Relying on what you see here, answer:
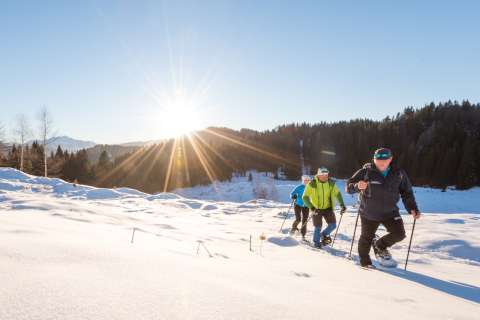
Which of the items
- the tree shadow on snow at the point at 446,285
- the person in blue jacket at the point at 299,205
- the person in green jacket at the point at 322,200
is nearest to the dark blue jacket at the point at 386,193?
the tree shadow on snow at the point at 446,285

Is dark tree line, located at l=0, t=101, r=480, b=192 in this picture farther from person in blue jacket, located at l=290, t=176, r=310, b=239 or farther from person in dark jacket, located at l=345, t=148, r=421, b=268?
person in dark jacket, located at l=345, t=148, r=421, b=268

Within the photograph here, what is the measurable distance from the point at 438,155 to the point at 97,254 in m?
74.4

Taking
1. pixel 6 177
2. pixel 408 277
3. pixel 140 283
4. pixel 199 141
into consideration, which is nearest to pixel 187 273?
pixel 140 283

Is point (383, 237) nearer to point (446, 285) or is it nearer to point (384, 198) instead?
point (384, 198)

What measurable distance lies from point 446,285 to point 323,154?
83.5 metres

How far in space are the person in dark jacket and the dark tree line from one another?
6115 centimetres

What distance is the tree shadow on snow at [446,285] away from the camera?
3.43 m

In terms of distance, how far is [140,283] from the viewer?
6.15 ft

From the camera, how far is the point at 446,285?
152 inches

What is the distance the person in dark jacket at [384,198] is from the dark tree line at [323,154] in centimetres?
6115

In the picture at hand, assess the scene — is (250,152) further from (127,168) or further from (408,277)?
(408,277)

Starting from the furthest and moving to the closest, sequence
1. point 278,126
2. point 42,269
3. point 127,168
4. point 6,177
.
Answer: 1. point 278,126
2. point 127,168
3. point 6,177
4. point 42,269

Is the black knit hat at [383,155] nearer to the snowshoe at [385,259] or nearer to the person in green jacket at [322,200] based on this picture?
the snowshoe at [385,259]

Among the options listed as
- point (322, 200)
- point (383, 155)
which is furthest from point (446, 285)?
point (322, 200)
